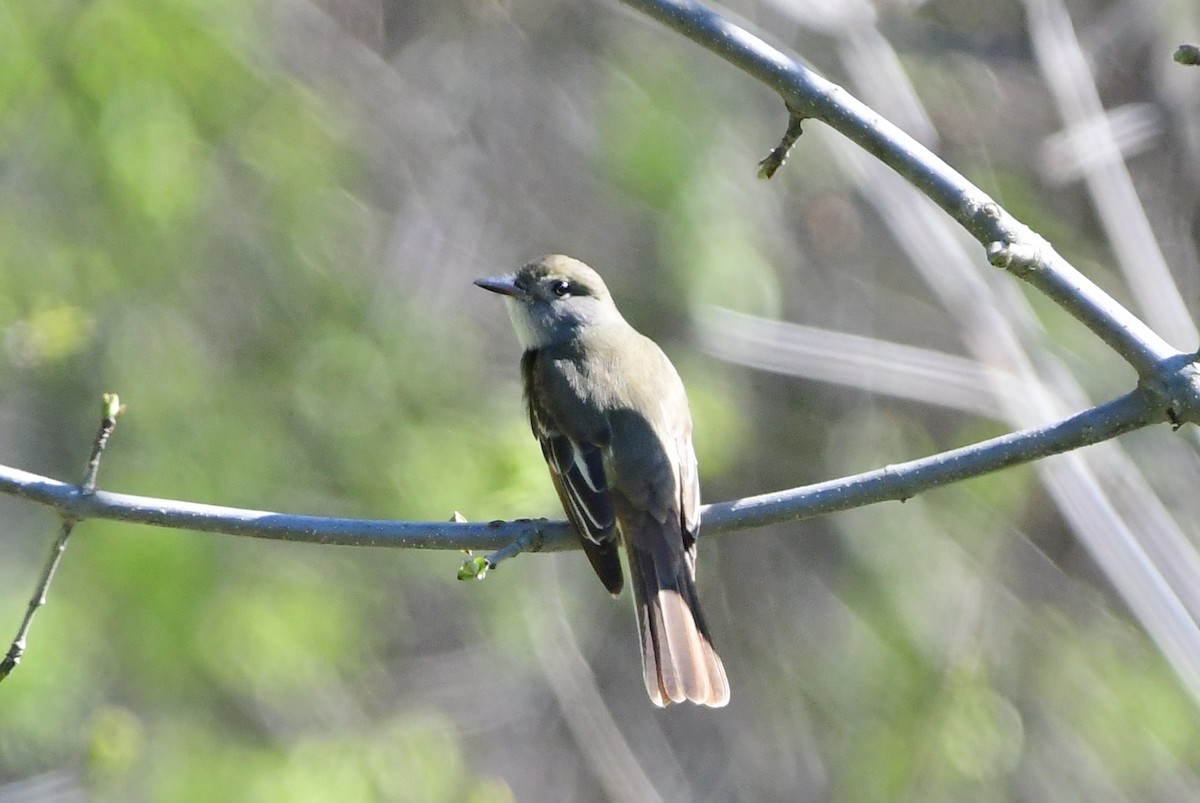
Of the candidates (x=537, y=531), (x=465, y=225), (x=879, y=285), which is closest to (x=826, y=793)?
(x=879, y=285)

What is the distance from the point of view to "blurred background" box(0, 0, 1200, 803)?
5371 millimetres

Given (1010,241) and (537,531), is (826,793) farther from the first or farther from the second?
(1010,241)

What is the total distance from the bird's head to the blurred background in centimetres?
77

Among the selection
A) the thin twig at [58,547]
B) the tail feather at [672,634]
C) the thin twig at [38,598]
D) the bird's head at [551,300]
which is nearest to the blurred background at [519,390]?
the bird's head at [551,300]

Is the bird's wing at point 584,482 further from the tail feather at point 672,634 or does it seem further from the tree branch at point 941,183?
the tree branch at point 941,183

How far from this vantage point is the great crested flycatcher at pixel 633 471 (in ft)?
12.9

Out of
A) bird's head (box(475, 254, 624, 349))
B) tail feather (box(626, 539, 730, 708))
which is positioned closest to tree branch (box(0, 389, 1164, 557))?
tail feather (box(626, 539, 730, 708))

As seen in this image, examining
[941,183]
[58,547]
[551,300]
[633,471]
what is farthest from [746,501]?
[551,300]

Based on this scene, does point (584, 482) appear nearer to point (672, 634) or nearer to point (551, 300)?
point (672, 634)

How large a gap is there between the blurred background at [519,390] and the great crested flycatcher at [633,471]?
2.82 feet

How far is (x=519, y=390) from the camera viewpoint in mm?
6438

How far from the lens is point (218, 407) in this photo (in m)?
5.97

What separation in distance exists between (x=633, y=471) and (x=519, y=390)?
2294 millimetres

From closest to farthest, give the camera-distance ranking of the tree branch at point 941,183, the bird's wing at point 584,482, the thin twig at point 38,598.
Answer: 1. the tree branch at point 941,183
2. the thin twig at point 38,598
3. the bird's wing at point 584,482
